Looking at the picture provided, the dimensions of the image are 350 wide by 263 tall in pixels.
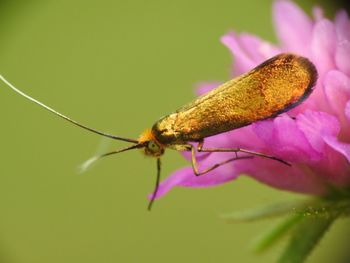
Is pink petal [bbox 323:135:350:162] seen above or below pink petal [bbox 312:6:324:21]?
below

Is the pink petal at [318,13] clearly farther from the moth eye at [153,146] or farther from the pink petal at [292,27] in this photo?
the moth eye at [153,146]

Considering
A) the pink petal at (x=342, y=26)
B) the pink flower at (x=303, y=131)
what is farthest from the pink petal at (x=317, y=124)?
the pink petal at (x=342, y=26)

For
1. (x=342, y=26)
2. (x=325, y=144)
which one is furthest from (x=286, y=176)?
(x=342, y=26)

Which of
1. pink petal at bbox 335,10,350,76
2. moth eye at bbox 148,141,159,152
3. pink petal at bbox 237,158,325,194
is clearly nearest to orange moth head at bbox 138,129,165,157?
moth eye at bbox 148,141,159,152

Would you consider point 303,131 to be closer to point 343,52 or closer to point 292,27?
point 343,52

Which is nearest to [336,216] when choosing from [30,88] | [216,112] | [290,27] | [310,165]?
[310,165]

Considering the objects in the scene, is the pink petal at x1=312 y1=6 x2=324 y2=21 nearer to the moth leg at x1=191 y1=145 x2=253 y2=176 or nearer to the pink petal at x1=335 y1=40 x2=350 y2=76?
the pink petal at x1=335 y1=40 x2=350 y2=76

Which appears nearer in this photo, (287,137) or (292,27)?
(287,137)

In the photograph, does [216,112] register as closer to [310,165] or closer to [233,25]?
[310,165]
